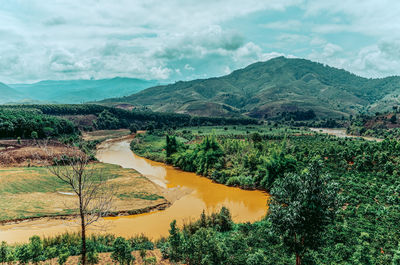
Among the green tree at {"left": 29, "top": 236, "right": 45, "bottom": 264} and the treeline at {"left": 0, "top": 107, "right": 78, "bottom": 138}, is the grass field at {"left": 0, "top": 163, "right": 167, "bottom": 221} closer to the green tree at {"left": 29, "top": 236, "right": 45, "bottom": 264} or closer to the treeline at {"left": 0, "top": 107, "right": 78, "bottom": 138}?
the green tree at {"left": 29, "top": 236, "right": 45, "bottom": 264}

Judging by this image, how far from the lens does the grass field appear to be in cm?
2868

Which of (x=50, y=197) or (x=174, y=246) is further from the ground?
(x=174, y=246)

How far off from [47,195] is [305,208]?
33.4 m

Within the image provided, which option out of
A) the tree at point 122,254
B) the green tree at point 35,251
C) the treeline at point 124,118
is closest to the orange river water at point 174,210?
the tree at point 122,254

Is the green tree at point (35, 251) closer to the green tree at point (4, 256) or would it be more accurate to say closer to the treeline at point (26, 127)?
the green tree at point (4, 256)

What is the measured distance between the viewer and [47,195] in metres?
33.3

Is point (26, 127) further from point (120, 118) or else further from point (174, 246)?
point (120, 118)

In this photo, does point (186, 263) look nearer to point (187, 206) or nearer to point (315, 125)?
point (187, 206)

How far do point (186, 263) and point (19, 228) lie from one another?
62.9 feet

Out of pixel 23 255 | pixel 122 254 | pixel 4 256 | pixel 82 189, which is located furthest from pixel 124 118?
pixel 82 189

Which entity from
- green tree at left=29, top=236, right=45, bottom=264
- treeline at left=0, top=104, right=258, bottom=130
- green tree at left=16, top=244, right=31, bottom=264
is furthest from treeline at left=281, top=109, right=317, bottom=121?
green tree at left=16, top=244, right=31, bottom=264

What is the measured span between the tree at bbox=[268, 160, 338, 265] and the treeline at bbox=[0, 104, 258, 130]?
105 m

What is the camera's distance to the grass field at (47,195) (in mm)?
28681

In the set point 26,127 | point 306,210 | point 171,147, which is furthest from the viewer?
point 26,127
